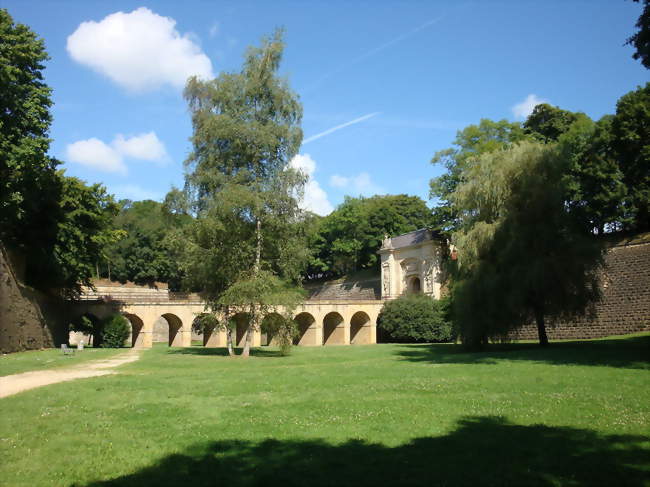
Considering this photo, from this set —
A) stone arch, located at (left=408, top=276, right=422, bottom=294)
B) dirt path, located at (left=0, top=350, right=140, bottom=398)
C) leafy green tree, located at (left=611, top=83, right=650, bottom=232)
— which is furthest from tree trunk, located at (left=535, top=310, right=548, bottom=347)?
stone arch, located at (left=408, top=276, right=422, bottom=294)

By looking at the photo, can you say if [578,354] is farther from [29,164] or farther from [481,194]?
[29,164]

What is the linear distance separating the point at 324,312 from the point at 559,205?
87.9ft

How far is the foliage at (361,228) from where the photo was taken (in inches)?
2474

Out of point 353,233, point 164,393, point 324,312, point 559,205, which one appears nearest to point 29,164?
point 164,393

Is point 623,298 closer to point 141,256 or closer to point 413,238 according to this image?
point 413,238

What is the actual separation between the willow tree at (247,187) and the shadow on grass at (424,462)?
53.1ft

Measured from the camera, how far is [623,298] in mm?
29078

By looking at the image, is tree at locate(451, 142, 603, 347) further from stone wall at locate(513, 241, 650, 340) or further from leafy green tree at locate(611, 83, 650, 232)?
stone wall at locate(513, 241, 650, 340)

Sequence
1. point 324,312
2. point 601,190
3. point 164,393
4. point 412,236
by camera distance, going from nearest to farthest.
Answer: point 164,393 < point 601,190 < point 324,312 < point 412,236

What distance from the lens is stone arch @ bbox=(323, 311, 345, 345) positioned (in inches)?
1827

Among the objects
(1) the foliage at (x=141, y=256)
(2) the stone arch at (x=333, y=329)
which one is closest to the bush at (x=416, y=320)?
(2) the stone arch at (x=333, y=329)

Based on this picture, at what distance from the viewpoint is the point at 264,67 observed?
24.5m

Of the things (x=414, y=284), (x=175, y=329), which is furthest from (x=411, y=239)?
(x=175, y=329)

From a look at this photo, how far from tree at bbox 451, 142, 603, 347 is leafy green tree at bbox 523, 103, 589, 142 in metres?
21.1
